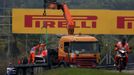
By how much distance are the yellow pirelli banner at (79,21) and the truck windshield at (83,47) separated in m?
13.7

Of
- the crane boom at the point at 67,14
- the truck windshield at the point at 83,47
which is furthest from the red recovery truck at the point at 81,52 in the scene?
the crane boom at the point at 67,14

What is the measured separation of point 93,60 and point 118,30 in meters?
14.5

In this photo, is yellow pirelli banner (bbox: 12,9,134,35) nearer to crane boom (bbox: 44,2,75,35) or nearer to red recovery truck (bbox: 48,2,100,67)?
crane boom (bbox: 44,2,75,35)

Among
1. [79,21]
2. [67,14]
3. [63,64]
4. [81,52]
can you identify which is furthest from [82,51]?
[79,21]

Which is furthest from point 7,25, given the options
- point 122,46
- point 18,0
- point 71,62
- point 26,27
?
point 122,46

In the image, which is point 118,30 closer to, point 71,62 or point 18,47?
point 18,47

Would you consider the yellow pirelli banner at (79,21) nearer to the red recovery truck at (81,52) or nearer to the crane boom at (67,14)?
the crane boom at (67,14)

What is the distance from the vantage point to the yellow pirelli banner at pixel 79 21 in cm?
4262

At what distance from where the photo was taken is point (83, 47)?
28781mm

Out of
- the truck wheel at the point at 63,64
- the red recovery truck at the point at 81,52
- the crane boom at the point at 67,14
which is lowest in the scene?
the truck wheel at the point at 63,64

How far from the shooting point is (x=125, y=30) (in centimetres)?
4334

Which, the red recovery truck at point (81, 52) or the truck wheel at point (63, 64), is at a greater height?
the red recovery truck at point (81, 52)

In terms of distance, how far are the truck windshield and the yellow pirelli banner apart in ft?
45.1

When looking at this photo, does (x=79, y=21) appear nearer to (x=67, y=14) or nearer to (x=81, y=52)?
(x=67, y=14)
